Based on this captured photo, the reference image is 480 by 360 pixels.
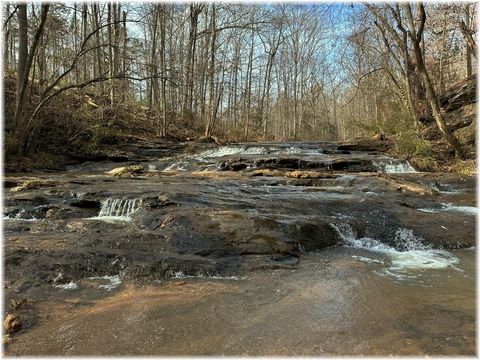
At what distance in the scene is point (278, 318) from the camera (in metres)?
3.35

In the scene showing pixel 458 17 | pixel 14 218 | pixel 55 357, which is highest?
pixel 458 17

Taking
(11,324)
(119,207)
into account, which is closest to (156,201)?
(119,207)

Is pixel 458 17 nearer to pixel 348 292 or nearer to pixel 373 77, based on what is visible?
pixel 373 77

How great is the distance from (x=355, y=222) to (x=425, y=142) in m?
7.72

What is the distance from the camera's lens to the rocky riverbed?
10.0 ft

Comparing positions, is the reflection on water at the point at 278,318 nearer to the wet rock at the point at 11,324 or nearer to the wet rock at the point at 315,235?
the wet rock at the point at 11,324

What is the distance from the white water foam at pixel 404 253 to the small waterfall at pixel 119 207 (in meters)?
3.39

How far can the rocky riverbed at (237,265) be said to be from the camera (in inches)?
120

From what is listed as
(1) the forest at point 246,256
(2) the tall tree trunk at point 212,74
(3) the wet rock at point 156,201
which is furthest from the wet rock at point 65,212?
(2) the tall tree trunk at point 212,74

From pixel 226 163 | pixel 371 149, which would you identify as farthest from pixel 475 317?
pixel 371 149

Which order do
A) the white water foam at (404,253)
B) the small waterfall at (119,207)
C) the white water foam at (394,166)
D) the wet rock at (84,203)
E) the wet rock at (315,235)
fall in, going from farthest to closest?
1. the white water foam at (394,166)
2. the wet rock at (84,203)
3. the small waterfall at (119,207)
4. the wet rock at (315,235)
5. the white water foam at (404,253)

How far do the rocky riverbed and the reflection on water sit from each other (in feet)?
0.05

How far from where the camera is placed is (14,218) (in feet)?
21.3

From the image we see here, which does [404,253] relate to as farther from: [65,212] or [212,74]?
[212,74]
